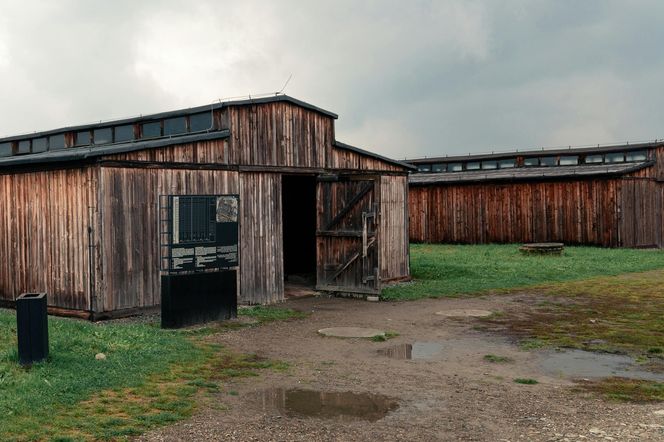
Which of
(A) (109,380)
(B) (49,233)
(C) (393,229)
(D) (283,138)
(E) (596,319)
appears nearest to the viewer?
(A) (109,380)

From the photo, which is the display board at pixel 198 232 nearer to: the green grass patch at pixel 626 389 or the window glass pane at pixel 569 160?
the green grass patch at pixel 626 389

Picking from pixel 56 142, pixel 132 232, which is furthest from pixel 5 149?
pixel 132 232

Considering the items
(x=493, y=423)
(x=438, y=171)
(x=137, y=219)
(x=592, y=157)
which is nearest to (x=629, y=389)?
(x=493, y=423)

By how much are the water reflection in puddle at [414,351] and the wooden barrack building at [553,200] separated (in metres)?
27.3

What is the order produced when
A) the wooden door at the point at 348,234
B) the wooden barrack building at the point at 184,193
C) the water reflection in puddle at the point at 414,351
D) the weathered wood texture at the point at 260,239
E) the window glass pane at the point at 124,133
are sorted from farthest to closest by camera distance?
1. the window glass pane at the point at 124,133
2. the wooden door at the point at 348,234
3. the weathered wood texture at the point at 260,239
4. the wooden barrack building at the point at 184,193
5. the water reflection in puddle at the point at 414,351

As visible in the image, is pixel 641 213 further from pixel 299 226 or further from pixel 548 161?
pixel 299 226

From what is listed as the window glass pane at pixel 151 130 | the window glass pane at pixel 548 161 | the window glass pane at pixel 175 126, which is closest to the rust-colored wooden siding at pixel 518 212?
the window glass pane at pixel 548 161

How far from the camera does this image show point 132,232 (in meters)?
15.7

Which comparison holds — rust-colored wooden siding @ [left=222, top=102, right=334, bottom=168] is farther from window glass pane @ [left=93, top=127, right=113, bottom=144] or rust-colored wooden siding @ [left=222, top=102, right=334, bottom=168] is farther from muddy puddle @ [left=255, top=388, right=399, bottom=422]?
muddy puddle @ [left=255, top=388, right=399, bottom=422]

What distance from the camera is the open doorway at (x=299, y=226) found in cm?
2567

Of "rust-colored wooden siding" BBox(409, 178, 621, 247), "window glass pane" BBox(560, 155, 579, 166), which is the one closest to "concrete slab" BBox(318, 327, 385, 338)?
"rust-colored wooden siding" BBox(409, 178, 621, 247)

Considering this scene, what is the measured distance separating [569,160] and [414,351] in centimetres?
3591

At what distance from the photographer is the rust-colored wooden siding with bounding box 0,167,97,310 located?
15.5 m

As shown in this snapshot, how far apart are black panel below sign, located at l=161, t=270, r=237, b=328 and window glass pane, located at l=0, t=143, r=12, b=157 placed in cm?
1733
